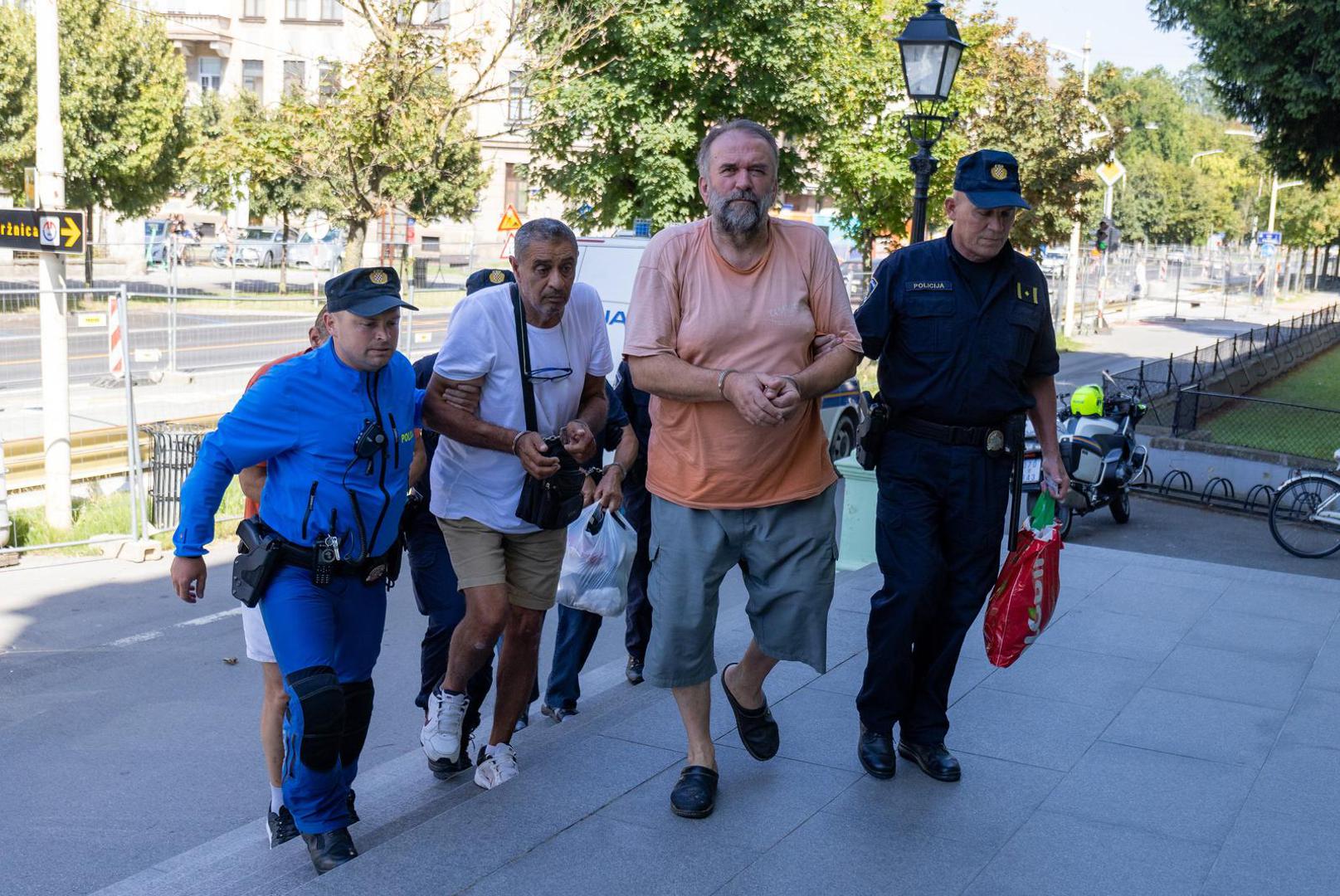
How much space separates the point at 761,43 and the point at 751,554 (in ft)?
61.1

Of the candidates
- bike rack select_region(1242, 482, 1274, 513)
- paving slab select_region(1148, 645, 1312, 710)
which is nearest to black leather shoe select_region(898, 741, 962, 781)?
paving slab select_region(1148, 645, 1312, 710)

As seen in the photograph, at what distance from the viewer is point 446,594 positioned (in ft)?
16.1

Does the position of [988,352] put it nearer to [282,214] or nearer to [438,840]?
[438,840]

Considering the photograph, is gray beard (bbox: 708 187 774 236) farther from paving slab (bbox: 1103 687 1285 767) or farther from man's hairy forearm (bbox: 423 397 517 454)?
paving slab (bbox: 1103 687 1285 767)

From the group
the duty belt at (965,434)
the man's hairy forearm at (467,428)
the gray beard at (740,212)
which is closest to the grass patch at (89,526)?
the man's hairy forearm at (467,428)

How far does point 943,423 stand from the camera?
4.34m

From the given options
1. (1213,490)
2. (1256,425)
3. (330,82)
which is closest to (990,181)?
(1213,490)

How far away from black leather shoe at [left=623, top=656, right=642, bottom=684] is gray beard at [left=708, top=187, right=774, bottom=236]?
2.53 m

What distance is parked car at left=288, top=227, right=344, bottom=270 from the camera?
3312 cm

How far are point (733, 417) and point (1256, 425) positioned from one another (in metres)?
13.9

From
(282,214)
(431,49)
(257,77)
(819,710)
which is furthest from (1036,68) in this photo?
(257,77)

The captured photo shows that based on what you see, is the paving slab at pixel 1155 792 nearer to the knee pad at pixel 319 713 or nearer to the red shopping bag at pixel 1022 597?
the red shopping bag at pixel 1022 597

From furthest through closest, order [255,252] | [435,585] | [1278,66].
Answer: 1. [255,252]
2. [1278,66]
3. [435,585]

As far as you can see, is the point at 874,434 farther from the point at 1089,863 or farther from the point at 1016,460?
the point at 1089,863
